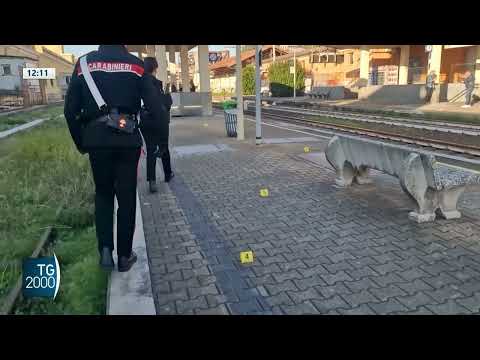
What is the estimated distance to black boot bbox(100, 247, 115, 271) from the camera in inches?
154

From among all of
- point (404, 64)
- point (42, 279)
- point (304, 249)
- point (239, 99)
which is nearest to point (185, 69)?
point (239, 99)

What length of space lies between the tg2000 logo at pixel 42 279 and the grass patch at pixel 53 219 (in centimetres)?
8

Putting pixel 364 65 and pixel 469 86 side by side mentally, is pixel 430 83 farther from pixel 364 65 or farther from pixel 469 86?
pixel 364 65

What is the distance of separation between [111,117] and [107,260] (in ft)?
4.49

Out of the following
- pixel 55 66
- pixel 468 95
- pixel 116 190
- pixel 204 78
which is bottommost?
pixel 116 190

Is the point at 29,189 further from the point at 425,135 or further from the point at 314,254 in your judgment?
the point at 425,135

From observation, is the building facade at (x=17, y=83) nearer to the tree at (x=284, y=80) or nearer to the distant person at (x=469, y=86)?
the tree at (x=284, y=80)

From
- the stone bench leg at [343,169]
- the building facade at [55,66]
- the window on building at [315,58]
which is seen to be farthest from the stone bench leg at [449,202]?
the window on building at [315,58]

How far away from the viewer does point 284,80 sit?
173ft

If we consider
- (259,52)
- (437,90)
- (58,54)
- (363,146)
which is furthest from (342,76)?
(363,146)

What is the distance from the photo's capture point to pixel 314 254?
4.22 m

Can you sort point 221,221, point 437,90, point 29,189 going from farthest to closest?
point 437,90
point 29,189
point 221,221

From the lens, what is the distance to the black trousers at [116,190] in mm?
3590
